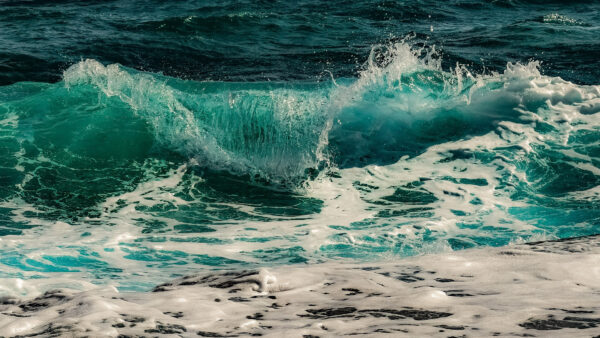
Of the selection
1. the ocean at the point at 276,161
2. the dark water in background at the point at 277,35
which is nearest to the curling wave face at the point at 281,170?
the ocean at the point at 276,161

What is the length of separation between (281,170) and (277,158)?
20cm

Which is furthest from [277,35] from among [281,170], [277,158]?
[281,170]

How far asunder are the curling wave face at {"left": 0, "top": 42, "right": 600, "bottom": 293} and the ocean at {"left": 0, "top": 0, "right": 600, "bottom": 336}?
0.02m

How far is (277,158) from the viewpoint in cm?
750

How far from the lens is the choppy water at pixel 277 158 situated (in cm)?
540

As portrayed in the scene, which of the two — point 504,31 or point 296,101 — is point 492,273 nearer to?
point 296,101

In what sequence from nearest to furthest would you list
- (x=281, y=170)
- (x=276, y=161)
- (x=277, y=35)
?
1. (x=281, y=170)
2. (x=276, y=161)
3. (x=277, y=35)

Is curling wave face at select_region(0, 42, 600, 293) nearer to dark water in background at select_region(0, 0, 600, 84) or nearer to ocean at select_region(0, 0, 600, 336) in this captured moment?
ocean at select_region(0, 0, 600, 336)

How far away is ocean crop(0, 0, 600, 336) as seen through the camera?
524 cm

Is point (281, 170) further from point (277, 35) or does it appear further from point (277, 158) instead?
point (277, 35)

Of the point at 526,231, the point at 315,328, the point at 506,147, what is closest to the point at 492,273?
the point at 315,328

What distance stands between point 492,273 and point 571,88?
6.27 m

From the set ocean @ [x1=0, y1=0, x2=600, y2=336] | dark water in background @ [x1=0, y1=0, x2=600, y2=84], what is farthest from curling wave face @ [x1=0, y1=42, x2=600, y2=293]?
dark water in background @ [x1=0, y1=0, x2=600, y2=84]

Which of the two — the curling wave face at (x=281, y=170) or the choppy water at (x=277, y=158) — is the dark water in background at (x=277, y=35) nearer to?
the choppy water at (x=277, y=158)
